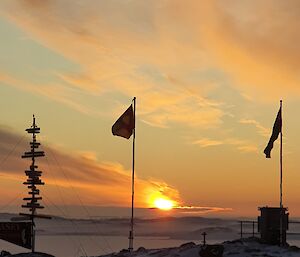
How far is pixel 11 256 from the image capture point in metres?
46.2

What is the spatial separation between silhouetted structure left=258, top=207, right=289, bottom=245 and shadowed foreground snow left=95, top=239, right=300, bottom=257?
0.84m

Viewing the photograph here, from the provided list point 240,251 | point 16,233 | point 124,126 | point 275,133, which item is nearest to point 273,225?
point 240,251

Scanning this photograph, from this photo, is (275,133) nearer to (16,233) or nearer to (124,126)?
(124,126)

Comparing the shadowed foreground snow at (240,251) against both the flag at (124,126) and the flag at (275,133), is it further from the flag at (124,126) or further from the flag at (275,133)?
the flag at (124,126)

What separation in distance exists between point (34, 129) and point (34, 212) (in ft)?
21.3

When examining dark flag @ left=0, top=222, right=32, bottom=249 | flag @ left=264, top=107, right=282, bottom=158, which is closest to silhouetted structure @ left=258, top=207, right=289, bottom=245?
flag @ left=264, top=107, right=282, bottom=158

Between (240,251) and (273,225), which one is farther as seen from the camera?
(273,225)

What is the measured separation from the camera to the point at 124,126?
48.8m

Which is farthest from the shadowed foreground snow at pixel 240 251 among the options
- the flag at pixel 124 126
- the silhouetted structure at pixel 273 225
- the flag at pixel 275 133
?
the flag at pixel 124 126

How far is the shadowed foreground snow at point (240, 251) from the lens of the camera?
4075 cm

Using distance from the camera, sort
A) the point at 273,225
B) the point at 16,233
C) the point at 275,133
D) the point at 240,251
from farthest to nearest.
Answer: the point at 16,233 → the point at 275,133 → the point at 273,225 → the point at 240,251

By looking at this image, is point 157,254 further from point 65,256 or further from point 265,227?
point 65,256

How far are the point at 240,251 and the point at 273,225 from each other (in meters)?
3.81

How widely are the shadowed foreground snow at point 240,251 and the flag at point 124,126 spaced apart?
9236 millimetres
